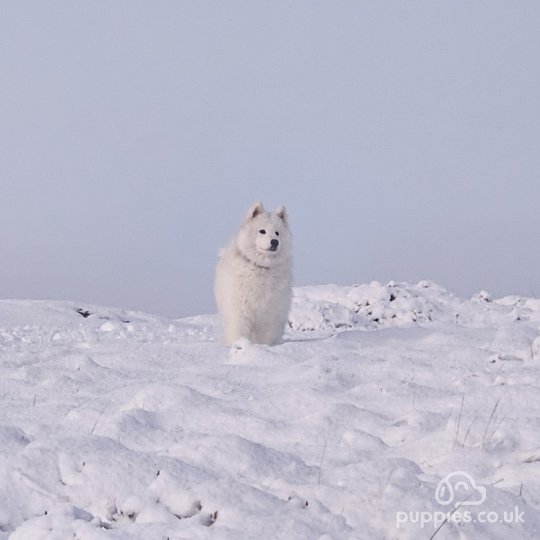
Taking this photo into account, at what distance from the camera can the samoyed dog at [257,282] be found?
1079 cm

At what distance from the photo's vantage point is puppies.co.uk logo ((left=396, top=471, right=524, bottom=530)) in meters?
3.70

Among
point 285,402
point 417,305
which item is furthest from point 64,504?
point 417,305

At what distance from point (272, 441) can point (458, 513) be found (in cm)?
172

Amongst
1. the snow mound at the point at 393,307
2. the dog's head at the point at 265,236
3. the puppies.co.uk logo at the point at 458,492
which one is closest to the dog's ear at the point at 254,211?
the dog's head at the point at 265,236

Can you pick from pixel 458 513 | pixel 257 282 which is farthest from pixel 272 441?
pixel 257 282

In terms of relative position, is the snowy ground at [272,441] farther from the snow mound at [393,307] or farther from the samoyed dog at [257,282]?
the snow mound at [393,307]

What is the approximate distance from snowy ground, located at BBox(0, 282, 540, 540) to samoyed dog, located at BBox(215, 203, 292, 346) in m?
1.09

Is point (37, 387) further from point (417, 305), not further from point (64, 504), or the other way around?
point (417, 305)

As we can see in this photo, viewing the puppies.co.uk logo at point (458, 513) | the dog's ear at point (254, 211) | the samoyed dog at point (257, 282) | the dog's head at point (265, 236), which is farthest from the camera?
the dog's ear at point (254, 211)

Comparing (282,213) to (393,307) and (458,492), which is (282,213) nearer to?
(458,492)

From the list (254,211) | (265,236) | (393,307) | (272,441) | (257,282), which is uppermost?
(254,211)

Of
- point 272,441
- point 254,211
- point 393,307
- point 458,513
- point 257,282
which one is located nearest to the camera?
point 458,513

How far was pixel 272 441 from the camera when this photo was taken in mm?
5227

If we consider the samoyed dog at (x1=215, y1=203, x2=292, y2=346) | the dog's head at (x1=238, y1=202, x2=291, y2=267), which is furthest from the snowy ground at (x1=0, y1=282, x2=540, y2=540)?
the dog's head at (x1=238, y1=202, x2=291, y2=267)
